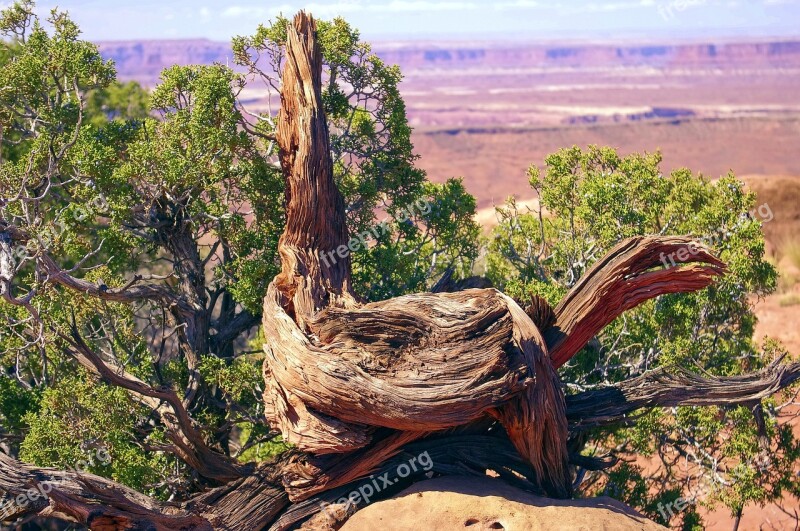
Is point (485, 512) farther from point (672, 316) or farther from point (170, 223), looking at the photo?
point (170, 223)

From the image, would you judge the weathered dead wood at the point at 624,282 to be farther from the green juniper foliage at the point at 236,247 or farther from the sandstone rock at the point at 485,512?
the sandstone rock at the point at 485,512

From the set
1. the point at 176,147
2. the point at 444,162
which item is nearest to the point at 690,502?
the point at 176,147

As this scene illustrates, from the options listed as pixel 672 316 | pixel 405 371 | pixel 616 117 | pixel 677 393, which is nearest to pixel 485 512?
pixel 405 371

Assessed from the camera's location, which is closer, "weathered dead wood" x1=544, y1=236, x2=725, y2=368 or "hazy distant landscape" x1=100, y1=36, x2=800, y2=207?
"weathered dead wood" x1=544, y1=236, x2=725, y2=368

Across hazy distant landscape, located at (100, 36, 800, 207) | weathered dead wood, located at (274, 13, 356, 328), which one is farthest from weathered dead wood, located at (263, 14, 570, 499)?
hazy distant landscape, located at (100, 36, 800, 207)

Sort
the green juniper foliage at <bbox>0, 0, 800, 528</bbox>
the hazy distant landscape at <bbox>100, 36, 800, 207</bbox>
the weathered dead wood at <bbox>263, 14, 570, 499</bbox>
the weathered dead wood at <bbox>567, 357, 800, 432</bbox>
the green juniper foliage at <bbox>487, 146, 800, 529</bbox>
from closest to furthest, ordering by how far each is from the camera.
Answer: the weathered dead wood at <bbox>263, 14, 570, 499</bbox>, the weathered dead wood at <bbox>567, 357, 800, 432</bbox>, the green juniper foliage at <bbox>0, 0, 800, 528</bbox>, the green juniper foliage at <bbox>487, 146, 800, 529</bbox>, the hazy distant landscape at <bbox>100, 36, 800, 207</bbox>

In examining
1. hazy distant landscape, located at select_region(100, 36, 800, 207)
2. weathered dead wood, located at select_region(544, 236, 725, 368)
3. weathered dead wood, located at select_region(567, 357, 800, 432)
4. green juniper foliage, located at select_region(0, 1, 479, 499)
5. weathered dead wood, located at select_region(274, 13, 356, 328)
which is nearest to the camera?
weathered dead wood, located at select_region(544, 236, 725, 368)

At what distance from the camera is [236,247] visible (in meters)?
11.9

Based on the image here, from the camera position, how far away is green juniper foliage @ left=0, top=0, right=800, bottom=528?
11.2m

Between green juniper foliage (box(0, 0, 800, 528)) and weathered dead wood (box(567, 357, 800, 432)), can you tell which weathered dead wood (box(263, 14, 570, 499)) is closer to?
weathered dead wood (box(567, 357, 800, 432))

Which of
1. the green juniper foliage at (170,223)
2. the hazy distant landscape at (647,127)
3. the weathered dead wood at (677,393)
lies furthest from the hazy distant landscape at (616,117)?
the weathered dead wood at (677,393)

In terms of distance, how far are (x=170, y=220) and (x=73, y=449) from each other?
3397 millimetres

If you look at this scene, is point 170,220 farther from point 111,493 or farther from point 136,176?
point 111,493

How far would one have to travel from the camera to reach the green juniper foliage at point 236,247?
11211 millimetres
